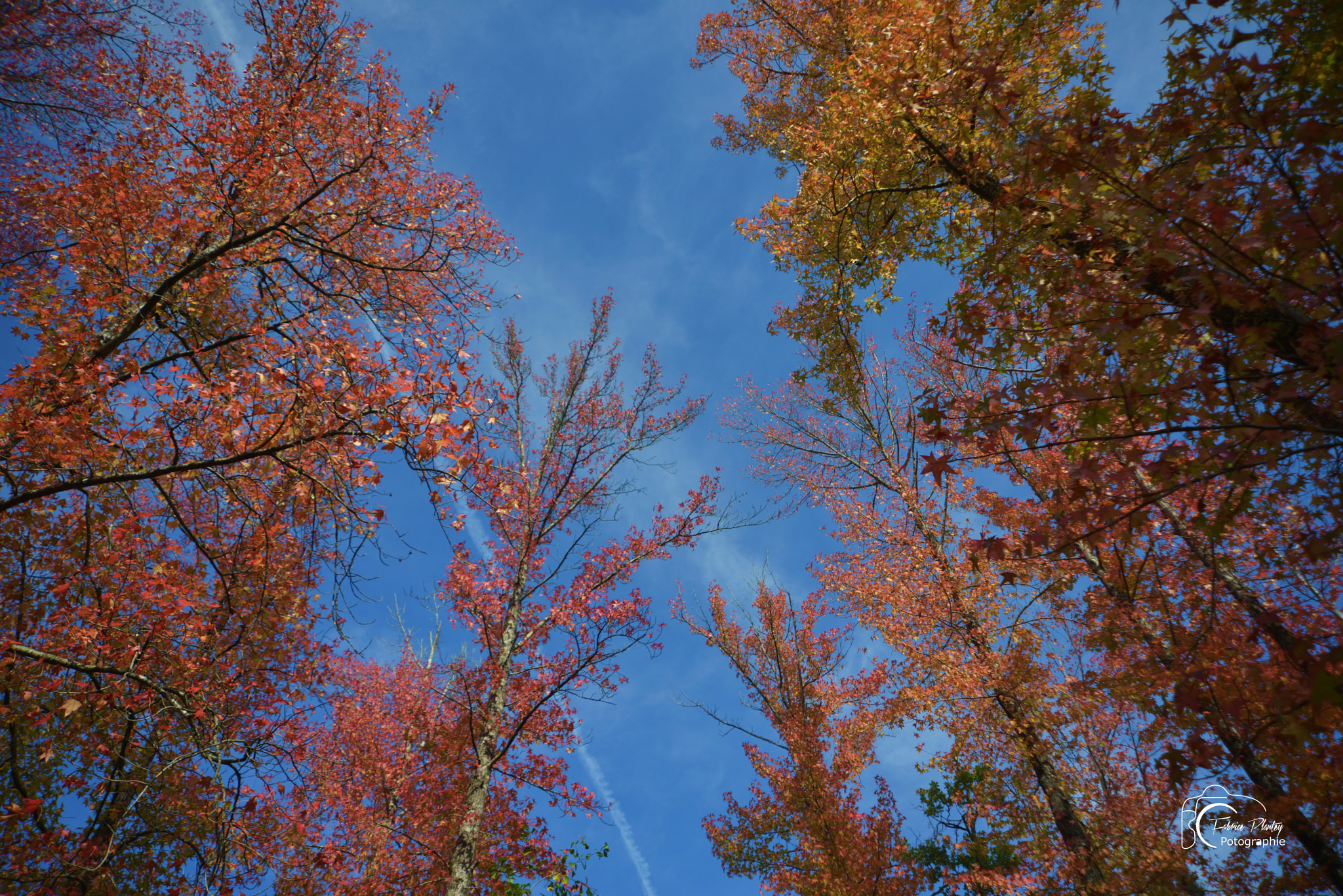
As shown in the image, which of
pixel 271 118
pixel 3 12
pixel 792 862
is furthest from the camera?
pixel 792 862

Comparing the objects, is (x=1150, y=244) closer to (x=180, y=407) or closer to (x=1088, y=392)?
(x=1088, y=392)

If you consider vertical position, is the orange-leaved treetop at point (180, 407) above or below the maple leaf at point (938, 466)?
above

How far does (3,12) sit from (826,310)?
10068 millimetres

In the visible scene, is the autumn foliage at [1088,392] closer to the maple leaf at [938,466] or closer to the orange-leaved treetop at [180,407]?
the maple leaf at [938,466]

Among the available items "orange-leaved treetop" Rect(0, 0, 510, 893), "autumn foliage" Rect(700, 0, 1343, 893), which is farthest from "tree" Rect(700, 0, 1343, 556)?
"orange-leaved treetop" Rect(0, 0, 510, 893)

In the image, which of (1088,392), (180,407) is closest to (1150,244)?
(1088,392)

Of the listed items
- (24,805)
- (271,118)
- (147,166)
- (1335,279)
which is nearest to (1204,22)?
(1335,279)

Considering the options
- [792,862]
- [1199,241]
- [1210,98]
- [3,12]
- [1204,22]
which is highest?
[3,12]

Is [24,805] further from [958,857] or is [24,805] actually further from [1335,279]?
[958,857]

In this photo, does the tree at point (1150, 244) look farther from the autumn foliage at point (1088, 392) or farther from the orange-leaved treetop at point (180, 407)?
the orange-leaved treetop at point (180, 407)

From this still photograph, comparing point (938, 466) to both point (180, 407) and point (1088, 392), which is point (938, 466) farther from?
point (180, 407)

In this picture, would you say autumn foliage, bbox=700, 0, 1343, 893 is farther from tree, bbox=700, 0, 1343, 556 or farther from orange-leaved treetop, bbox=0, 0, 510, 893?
orange-leaved treetop, bbox=0, 0, 510, 893

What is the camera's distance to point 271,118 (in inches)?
182

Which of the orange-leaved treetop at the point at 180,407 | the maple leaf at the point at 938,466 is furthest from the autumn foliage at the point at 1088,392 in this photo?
the orange-leaved treetop at the point at 180,407
